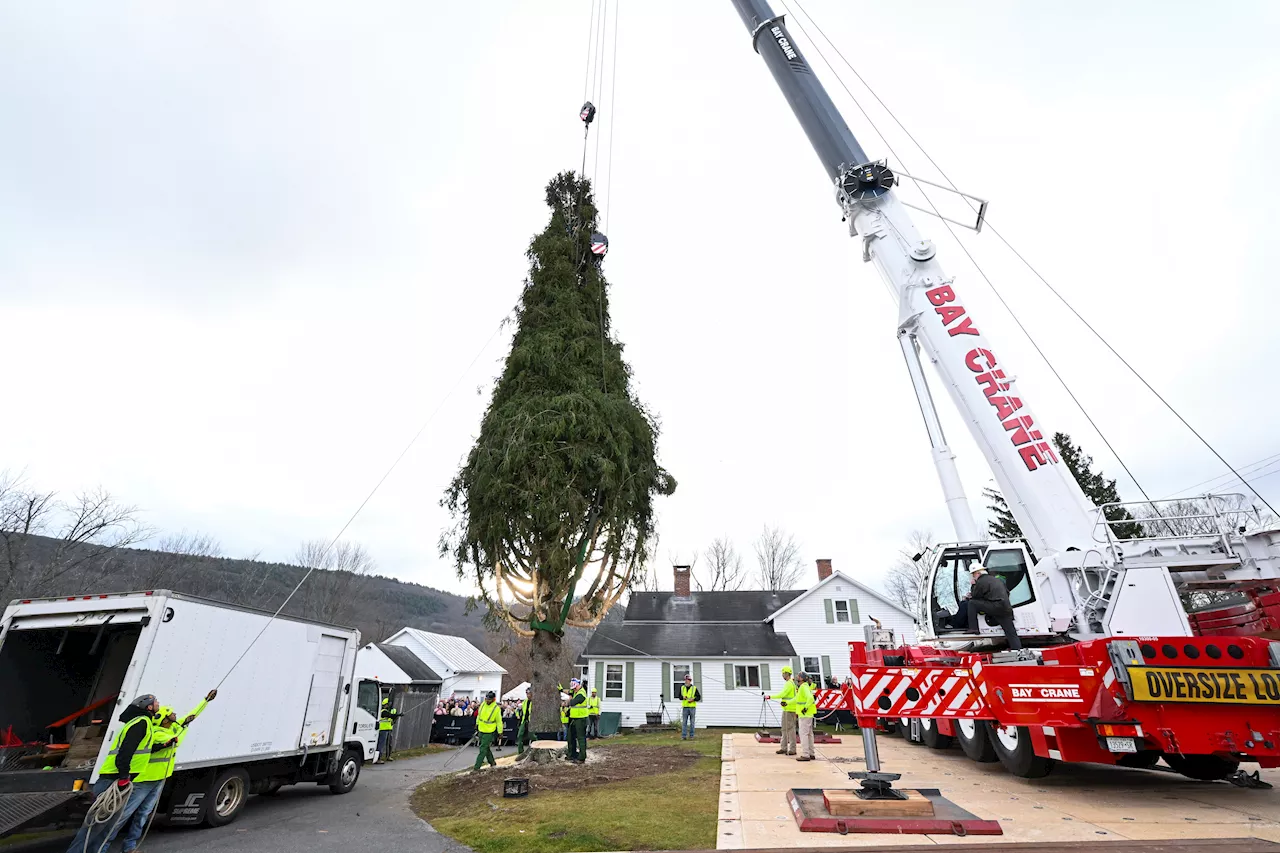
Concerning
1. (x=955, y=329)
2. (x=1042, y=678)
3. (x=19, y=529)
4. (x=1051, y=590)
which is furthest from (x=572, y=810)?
(x=19, y=529)

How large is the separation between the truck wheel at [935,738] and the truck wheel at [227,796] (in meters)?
11.3

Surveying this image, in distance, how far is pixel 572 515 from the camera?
43.5ft

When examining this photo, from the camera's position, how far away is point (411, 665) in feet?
111

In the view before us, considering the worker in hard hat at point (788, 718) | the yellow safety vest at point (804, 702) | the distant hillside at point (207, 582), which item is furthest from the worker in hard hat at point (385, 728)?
the yellow safety vest at point (804, 702)

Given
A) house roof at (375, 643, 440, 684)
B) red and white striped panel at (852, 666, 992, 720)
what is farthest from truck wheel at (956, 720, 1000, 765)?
house roof at (375, 643, 440, 684)

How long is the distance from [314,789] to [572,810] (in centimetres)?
741

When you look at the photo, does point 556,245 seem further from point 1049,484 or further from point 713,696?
point 713,696

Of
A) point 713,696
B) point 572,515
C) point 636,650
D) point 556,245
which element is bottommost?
point 713,696

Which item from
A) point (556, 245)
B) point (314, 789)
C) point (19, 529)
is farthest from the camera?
point (19, 529)

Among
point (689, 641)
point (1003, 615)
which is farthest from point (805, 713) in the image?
point (689, 641)

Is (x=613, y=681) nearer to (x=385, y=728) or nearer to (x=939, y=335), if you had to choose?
(x=385, y=728)

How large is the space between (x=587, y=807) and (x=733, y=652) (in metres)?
21.3

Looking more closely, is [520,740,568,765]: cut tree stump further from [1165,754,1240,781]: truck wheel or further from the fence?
the fence

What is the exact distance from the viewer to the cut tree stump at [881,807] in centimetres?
570
